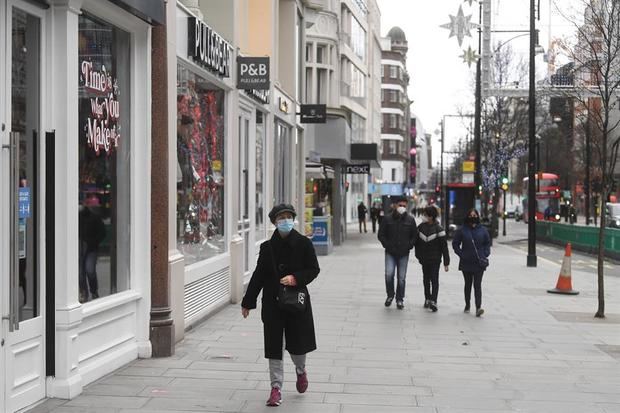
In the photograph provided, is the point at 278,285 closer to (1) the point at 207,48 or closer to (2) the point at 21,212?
(2) the point at 21,212

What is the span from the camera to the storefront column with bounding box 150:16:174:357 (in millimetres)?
8352

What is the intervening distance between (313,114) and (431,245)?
8.48 metres

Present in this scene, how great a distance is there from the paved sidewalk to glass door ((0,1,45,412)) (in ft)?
1.29

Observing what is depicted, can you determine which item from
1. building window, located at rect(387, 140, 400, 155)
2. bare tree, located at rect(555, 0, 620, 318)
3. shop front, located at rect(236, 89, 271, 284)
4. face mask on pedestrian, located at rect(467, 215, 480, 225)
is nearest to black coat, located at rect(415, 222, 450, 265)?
face mask on pedestrian, located at rect(467, 215, 480, 225)

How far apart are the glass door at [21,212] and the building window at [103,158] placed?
0.75m

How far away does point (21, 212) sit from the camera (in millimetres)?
5949

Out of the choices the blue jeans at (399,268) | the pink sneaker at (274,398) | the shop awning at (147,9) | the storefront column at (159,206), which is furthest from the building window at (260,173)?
the pink sneaker at (274,398)

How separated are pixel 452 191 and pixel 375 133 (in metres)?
37.9

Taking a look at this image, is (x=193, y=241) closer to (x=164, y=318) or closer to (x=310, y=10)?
(x=164, y=318)

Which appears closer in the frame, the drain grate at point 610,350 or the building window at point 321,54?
the drain grate at point 610,350

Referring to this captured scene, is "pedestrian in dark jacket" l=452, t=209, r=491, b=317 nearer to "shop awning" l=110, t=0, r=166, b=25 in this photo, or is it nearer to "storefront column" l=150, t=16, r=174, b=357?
"storefront column" l=150, t=16, r=174, b=357

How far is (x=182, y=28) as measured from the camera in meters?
9.53

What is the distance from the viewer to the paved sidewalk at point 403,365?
6.65 m

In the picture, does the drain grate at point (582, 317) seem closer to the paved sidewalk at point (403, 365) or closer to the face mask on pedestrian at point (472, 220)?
the paved sidewalk at point (403, 365)
